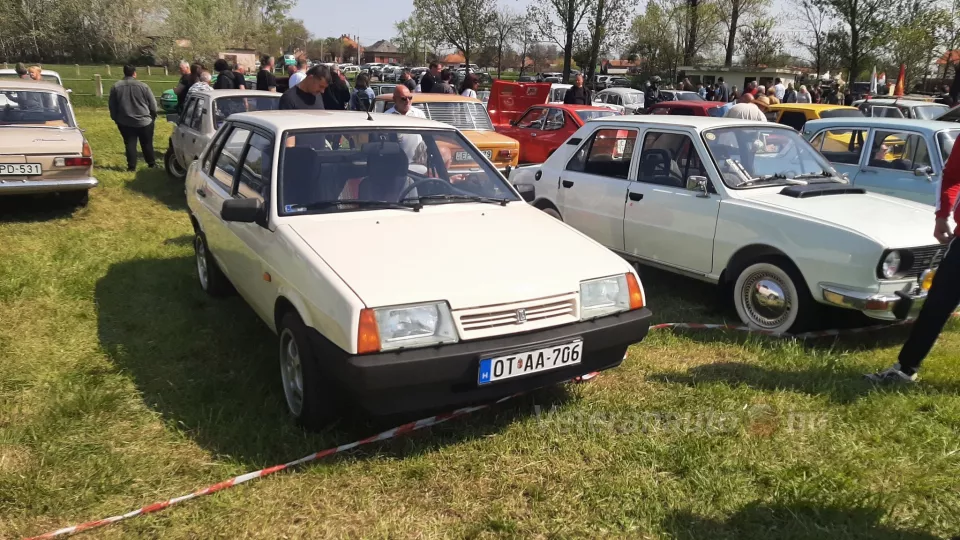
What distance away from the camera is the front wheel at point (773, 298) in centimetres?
486

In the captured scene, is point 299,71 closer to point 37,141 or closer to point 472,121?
point 472,121

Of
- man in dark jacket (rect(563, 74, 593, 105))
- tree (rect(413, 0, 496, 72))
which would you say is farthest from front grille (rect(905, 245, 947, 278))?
tree (rect(413, 0, 496, 72))

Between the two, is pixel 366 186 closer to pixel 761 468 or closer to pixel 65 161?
pixel 761 468

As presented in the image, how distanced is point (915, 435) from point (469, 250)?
248 centimetres

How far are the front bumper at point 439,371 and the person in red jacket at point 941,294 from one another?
1967 millimetres

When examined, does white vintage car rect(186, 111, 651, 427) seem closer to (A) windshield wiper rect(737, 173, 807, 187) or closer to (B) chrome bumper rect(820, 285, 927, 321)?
(B) chrome bumper rect(820, 285, 927, 321)

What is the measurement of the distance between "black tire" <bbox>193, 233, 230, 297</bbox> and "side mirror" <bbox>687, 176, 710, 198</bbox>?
12.0ft

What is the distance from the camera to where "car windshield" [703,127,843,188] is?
552 centimetres

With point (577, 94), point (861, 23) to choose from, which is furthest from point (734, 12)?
point (577, 94)

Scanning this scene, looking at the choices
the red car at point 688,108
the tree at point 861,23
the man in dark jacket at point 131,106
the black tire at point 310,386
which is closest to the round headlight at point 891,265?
the black tire at point 310,386

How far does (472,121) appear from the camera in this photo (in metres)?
11.1

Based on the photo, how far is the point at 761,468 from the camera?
333 cm

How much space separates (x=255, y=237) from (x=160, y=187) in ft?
25.2

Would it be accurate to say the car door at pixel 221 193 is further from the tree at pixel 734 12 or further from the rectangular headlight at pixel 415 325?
the tree at pixel 734 12
